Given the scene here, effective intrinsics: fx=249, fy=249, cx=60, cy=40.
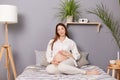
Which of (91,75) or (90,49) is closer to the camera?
(91,75)

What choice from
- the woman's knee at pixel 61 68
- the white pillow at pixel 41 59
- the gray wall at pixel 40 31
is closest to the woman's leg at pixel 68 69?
the woman's knee at pixel 61 68

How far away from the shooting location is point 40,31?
465 cm

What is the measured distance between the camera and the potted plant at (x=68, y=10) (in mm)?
4477

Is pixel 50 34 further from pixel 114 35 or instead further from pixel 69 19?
pixel 114 35

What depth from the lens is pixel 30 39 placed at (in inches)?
183

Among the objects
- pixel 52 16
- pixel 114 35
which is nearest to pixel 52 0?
pixel 52 16

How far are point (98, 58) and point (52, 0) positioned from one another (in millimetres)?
1391

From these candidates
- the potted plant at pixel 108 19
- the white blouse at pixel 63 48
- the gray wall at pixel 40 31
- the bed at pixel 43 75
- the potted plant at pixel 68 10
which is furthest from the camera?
the gray wall at pixel 40 31

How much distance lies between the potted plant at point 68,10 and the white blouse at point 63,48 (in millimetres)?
447

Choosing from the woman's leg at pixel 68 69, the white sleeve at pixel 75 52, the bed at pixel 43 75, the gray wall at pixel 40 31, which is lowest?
the bed at pixel 43 75

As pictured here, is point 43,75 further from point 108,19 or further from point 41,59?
point 108,19

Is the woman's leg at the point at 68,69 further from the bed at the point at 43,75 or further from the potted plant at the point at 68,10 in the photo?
the potted plant at the point at 68,10

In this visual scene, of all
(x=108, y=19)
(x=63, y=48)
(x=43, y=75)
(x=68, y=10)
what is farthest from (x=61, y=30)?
(x=43, y=75)

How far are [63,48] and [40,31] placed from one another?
68 cm
